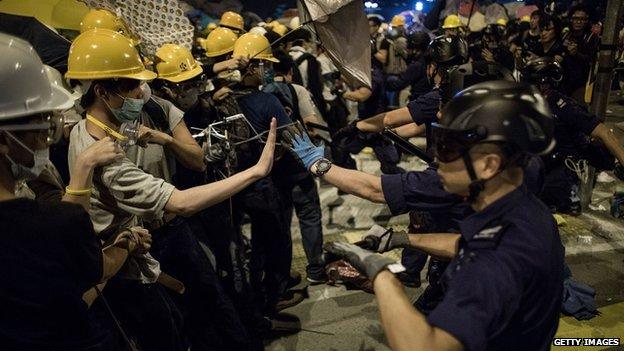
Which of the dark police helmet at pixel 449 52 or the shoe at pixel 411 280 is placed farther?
the shoe at pixel 411 280

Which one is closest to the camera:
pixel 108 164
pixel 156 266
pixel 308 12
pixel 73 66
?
pixel 108 164

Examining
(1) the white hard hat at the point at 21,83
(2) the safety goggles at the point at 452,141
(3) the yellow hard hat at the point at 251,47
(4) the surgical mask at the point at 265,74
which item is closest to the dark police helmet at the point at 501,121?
(2) the safety goggles at the point at 452,141

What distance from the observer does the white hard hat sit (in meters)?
1.75

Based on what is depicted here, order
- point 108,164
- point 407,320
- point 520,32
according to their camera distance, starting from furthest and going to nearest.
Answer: point 520,32
point 108,164
point 407,320

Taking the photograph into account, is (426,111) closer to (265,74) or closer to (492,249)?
(265,74)

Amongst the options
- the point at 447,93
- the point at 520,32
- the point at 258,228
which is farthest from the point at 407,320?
the point at 520,32

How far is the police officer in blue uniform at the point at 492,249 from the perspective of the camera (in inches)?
60.9

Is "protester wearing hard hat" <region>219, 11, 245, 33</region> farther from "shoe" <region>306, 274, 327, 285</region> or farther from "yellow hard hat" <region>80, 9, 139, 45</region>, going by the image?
"shoe" <region>306, 274, 327, 285</region>

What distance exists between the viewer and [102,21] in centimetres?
407

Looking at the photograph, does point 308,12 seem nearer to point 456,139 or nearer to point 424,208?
point 424,208

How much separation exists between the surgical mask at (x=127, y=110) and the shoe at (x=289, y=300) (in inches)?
98.8

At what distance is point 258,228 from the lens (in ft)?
14.5

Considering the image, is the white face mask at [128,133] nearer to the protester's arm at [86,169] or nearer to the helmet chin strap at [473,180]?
the protester's arm at [86,169]

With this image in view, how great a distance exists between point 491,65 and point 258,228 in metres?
2.49
